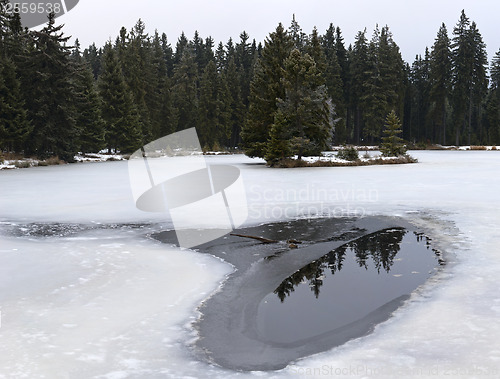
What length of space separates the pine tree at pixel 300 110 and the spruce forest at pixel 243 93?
9cm

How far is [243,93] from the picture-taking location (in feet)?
293

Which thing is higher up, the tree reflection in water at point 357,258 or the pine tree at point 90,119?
the pine tree at point 90,119

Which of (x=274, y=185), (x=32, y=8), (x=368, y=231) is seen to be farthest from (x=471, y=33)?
(x=368, y=231)

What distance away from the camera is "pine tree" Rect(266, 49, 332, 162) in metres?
35.7

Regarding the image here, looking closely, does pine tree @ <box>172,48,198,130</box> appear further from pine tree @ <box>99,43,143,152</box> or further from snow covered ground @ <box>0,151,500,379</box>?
snow covered ground @ <box>0,151,500,379</box>

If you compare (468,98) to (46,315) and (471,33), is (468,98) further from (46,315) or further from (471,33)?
(46,315)

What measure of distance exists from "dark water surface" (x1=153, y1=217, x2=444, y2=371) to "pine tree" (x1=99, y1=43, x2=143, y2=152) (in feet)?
166

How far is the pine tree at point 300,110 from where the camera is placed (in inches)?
1404

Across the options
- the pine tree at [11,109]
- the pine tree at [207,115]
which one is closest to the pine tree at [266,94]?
the pine tree at [11,109]

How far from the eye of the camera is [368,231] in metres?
10.5

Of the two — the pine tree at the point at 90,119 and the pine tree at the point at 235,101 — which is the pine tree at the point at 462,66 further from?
the pine tree at the point at 90,119

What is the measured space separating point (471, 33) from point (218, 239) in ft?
262

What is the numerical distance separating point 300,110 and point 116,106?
31017mm

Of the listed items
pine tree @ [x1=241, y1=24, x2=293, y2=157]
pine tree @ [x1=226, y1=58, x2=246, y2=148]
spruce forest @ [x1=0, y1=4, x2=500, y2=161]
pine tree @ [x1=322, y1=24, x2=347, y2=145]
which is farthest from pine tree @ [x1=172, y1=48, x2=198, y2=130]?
pine tree @ [x1=241, y1=24, x2=293, y2=157]
